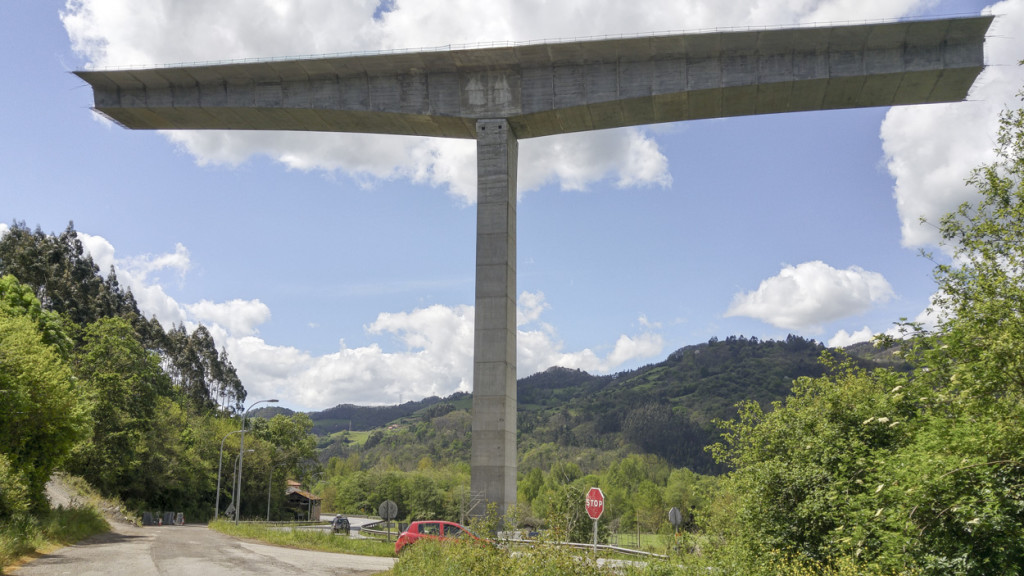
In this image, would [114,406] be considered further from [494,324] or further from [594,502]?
[594,502]

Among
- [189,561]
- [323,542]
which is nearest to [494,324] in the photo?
[189,561]

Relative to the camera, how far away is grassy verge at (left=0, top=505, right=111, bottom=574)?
18297 mm

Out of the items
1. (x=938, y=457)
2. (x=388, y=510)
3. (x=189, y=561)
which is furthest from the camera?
(x=388, y=510)

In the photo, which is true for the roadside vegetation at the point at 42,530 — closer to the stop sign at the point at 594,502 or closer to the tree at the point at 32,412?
the tree at the point at 32,412

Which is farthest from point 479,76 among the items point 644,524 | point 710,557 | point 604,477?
point 604,477

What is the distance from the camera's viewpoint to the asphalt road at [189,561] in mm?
17969

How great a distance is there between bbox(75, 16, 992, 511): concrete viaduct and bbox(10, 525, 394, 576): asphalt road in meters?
5.34

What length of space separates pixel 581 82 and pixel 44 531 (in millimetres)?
23454

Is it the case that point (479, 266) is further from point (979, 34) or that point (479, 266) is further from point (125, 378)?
point (125, 378)

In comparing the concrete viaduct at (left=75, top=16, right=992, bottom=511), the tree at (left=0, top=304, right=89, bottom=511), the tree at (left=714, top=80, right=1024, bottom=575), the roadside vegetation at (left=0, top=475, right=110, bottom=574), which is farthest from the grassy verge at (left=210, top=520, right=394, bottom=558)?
the tree at (left=714, top=80, right=1024, bottom=575)

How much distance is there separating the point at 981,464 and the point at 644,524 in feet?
422

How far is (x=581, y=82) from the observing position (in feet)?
77.6

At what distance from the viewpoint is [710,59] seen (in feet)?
75.4

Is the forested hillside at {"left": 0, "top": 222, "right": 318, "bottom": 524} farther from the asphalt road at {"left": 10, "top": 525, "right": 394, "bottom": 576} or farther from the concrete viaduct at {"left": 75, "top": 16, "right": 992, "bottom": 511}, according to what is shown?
the concrete viaduct at {"left": 75, "top": 16, "right": 992, "bottom": 511}
